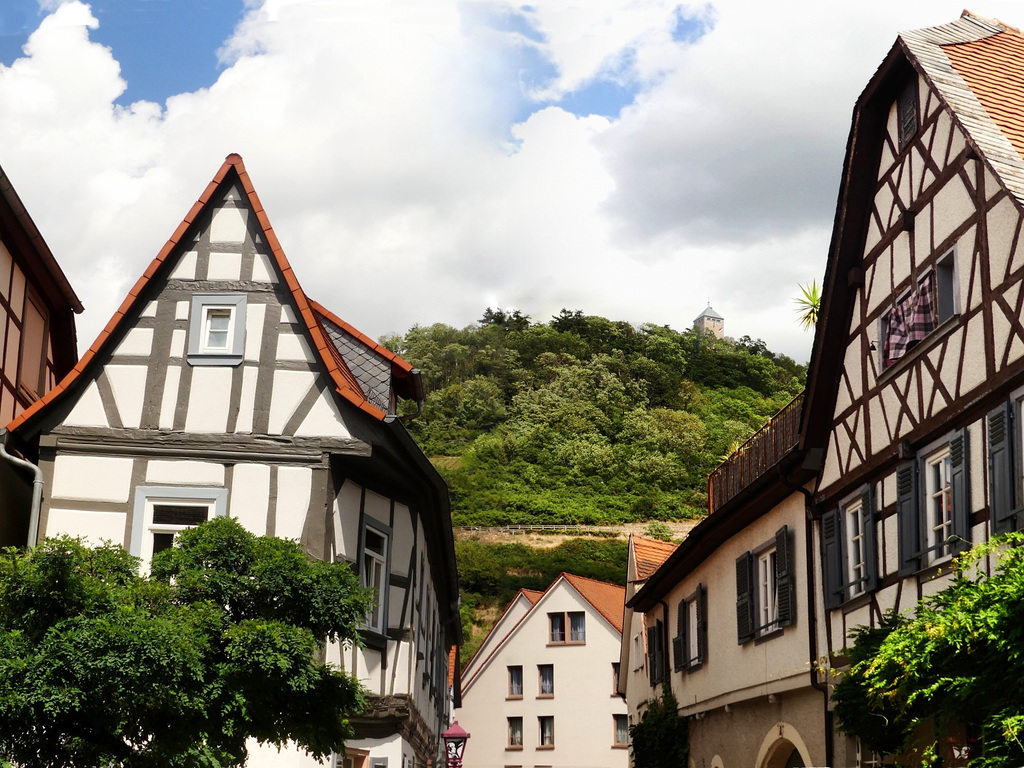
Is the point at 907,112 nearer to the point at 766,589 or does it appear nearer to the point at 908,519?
the point at 908,519

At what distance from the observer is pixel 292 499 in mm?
14602

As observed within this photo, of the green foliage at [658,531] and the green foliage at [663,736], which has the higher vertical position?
the green foliage at [658,531]

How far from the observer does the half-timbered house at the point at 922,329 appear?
36.2ft

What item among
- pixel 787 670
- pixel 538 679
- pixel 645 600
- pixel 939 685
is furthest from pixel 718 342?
pixel 939 685

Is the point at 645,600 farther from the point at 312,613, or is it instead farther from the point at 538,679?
the point at 538,679

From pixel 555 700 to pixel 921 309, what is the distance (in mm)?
37916

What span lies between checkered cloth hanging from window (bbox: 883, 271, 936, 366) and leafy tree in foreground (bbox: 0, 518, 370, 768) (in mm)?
6372

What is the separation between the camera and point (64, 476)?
14.7 m

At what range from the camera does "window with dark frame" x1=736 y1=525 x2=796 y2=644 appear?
1639cm

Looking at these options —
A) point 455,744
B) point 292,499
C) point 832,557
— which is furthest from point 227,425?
point 455,744

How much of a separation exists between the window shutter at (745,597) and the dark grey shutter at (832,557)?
3038mm

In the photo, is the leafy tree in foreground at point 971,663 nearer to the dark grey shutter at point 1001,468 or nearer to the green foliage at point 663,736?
the dark grey shutter at point 1001,468

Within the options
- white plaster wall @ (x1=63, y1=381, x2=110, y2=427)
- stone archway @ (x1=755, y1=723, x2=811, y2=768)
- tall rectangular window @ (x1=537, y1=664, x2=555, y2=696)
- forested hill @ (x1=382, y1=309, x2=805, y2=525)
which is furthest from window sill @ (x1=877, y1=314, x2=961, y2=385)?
forested hill @ (x1=382, y1=309, x2=805, y2=525)


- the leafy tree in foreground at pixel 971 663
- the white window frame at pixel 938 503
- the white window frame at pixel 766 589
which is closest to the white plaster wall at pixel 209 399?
the white window frame at pixel 766 589
